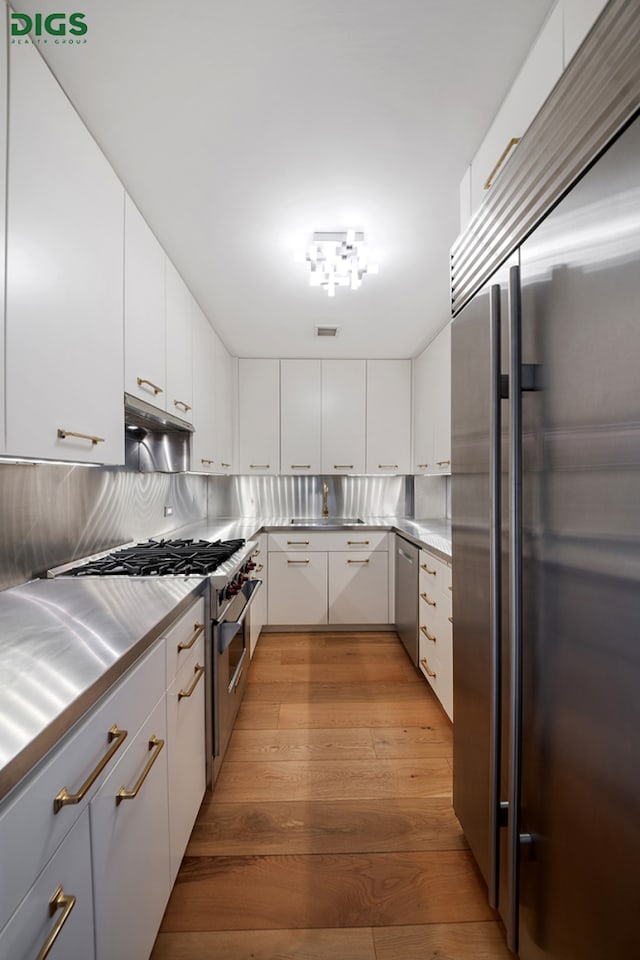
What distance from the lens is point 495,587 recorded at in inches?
40.6

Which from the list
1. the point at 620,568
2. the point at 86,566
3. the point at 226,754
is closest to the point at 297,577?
the point at 226,754

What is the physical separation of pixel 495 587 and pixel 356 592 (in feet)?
8.27

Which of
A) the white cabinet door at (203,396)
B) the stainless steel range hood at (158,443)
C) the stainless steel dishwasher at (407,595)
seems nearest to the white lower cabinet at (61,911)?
the stainless steel range hood at (158,443)

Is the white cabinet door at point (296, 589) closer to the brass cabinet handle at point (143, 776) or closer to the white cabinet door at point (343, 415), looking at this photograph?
the white cabinet door at point (343, 415)

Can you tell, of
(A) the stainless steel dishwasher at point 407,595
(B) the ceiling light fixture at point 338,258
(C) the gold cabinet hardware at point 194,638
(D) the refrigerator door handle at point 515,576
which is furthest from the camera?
(A) the stainless steel dishwasher at point 407,595

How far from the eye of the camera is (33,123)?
1.06m

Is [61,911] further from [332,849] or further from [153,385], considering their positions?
[153,385]

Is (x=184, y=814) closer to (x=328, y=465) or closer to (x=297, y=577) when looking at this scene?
(x=297, y=577)

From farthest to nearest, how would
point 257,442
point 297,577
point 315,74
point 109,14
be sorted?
1. point 257,442
2. point 297,577
3. point 315,74
4. point 109,14

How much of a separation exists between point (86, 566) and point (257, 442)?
2292 millimetres

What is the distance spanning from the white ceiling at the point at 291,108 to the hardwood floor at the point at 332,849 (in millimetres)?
2380

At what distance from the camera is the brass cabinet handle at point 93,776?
639 mm

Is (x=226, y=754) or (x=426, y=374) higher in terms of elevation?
(x=426, y=374)

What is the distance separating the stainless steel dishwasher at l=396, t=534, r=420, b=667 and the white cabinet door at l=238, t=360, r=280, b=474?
1441 millimetres
